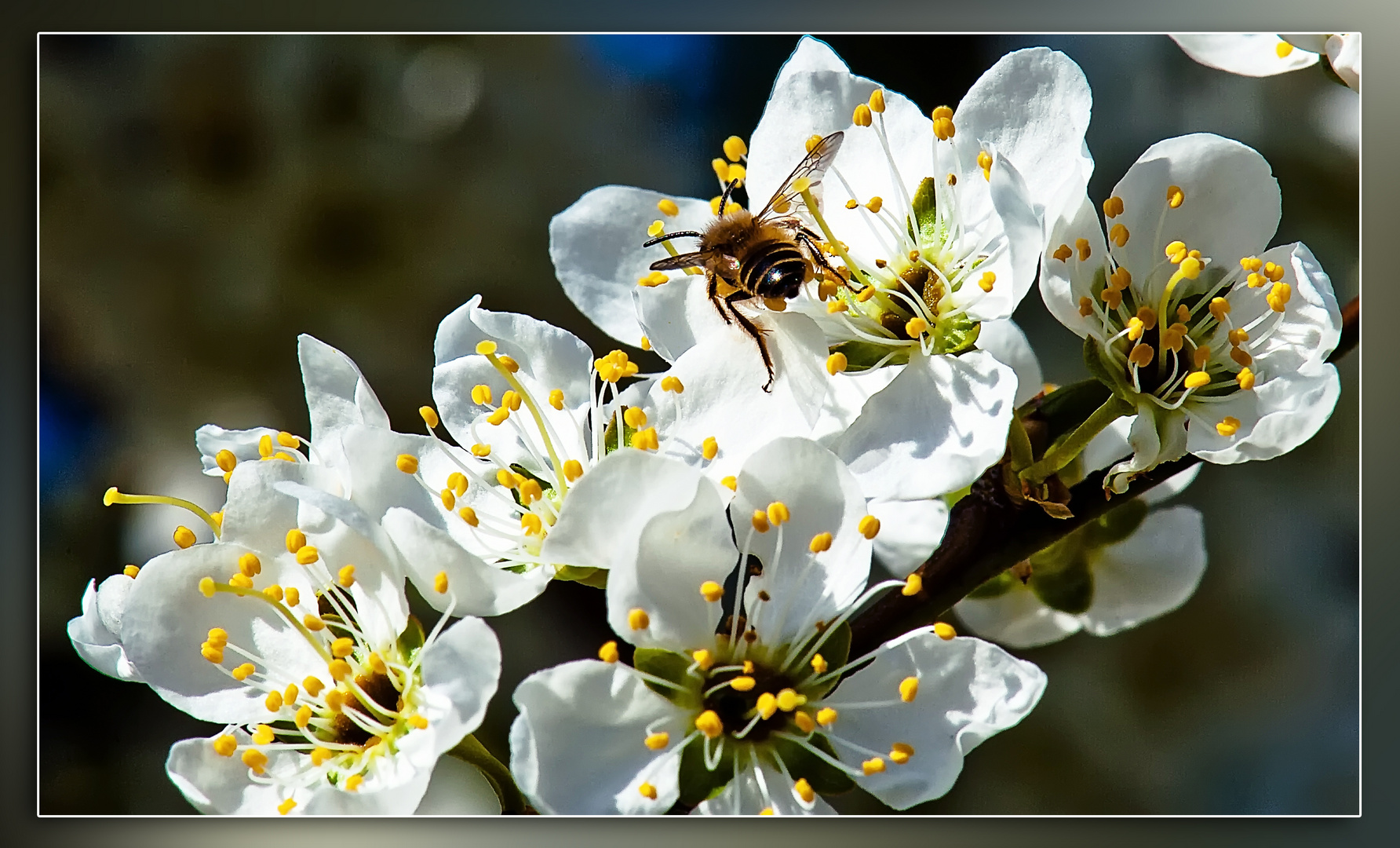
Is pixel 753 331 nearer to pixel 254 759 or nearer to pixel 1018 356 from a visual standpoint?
pixel 1018 356

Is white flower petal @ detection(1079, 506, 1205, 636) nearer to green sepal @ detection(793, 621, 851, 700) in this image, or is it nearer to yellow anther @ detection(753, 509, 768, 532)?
green sepal @ detection(793, 621, 851, 700)

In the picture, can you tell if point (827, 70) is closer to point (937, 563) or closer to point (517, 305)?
point (937, 563)

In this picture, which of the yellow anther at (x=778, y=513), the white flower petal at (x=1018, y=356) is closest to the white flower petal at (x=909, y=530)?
the white flower petal at (x=1018, y=356)

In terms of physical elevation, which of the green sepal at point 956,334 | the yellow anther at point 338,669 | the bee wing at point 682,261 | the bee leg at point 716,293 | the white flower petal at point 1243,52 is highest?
the white flower petal at point 1243,52

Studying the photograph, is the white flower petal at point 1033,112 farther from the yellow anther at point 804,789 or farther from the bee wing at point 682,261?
the yellow anther at point 804,789

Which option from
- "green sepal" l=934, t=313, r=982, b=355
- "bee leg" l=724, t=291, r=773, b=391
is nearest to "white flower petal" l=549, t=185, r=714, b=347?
"bee leg" l=724, t=291, r=773, b=391
